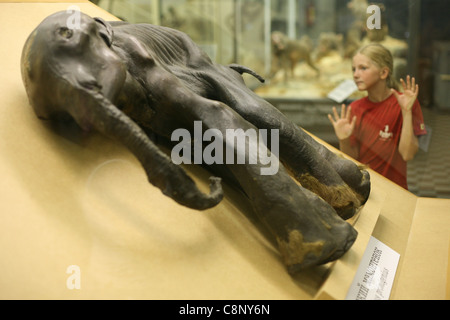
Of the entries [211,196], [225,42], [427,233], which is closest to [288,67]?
[225,42]

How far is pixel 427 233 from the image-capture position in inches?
56.5

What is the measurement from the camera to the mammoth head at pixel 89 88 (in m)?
0.87

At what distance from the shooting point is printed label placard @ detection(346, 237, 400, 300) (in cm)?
102

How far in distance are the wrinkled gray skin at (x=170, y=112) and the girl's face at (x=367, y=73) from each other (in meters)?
0.72

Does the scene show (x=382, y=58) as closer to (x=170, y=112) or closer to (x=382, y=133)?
(x=382, y=133)

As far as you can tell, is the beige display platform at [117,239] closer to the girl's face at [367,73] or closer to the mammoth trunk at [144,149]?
the mammoth trunk at [144,149]

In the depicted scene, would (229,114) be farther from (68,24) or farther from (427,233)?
(427,233)

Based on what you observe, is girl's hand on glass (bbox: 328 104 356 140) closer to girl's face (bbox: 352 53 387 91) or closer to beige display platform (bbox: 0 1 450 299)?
girl's face (bbox: 352 53 387 91)

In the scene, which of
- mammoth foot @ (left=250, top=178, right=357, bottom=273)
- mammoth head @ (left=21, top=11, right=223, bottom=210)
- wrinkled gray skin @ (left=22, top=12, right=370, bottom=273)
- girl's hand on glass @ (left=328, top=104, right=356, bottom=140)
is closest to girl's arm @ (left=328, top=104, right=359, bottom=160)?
girl's hand on glass @ (left=328, top=104, right=356, bottom=140)

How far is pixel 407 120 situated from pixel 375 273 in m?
0.93

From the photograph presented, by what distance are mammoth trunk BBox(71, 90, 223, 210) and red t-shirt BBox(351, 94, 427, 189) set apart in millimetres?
1214

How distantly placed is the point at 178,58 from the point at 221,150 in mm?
393

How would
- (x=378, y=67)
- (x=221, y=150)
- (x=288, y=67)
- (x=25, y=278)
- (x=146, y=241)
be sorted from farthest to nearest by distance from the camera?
(x=288, y=67), (x=378, y=67), (x=221, y=150), (x=146, y=241), (x=25, y=278)
